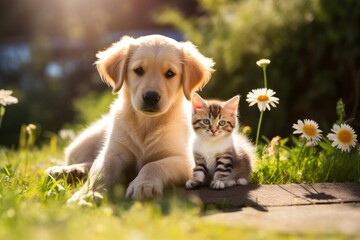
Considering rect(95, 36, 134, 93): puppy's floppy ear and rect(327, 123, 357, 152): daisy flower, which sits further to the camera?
rect(95, 36, 134, 93): puppy's floppy ear

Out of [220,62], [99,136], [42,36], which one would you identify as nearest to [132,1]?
[42,36]

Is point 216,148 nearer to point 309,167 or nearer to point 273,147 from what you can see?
point 309,167

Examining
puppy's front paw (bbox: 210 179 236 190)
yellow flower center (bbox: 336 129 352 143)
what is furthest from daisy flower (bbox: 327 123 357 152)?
puppy's front paw (bbox: 210 179 236 190)

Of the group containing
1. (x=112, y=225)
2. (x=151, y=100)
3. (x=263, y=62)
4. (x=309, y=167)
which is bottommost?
(x=112, y=225)

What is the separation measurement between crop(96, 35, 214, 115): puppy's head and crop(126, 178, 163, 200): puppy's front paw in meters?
0.63

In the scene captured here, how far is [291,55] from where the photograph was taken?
711cm

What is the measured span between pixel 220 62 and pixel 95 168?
3.97m

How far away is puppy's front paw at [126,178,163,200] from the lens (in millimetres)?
3461

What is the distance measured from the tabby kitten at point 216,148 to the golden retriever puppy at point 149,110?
0.21 meters

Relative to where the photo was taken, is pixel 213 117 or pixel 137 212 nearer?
pixel 137 212

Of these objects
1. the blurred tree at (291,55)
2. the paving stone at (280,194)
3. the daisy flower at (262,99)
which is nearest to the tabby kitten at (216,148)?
the paving stone at (280,194)

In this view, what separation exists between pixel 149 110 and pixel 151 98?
0.11 m

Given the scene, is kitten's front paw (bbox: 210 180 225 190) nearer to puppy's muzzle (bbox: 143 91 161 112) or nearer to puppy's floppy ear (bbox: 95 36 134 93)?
puppy's muzzle (bbox: 143 91 161 112)

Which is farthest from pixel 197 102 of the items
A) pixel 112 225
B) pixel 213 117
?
pixel 112 225
